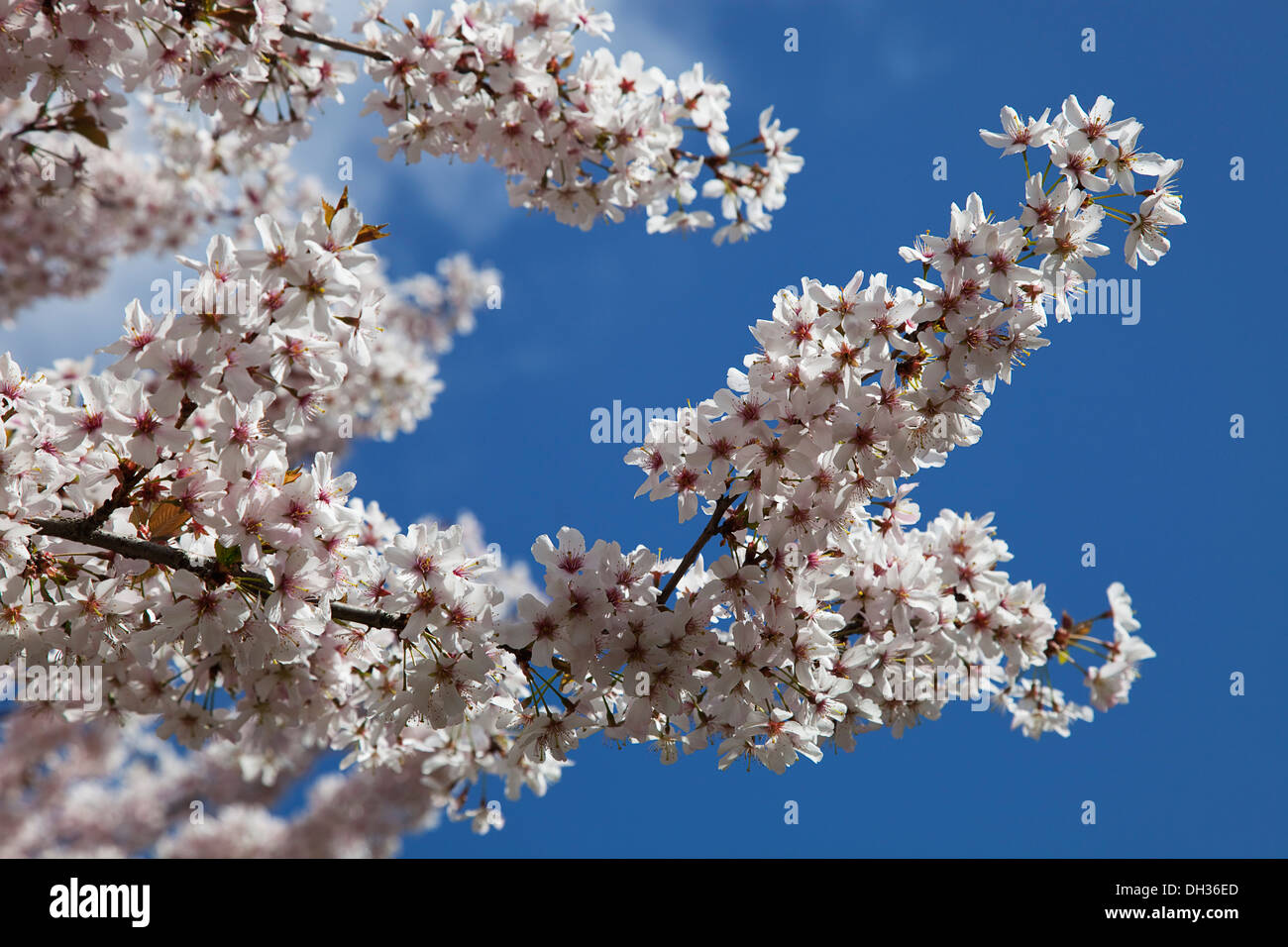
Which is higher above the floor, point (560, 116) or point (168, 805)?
point (560, 116)

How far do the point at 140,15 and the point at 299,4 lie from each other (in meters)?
0.81

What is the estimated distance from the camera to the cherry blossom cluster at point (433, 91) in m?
3.84

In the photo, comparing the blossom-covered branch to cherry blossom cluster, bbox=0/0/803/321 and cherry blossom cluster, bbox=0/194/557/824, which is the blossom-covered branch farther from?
cherry blossom cluster, bbox=0/0/803/321

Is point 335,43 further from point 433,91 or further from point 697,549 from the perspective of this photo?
point 697,549

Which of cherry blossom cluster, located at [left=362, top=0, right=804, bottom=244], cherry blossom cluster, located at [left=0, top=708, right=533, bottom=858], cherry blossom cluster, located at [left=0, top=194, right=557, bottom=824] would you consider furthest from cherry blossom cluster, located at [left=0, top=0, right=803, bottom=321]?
cherry blossom cluster, located at [left=0, top=708, right=533, bottom=858]

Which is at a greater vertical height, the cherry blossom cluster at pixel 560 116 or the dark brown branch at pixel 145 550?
the cherry blossom cluster at pixel 560 116

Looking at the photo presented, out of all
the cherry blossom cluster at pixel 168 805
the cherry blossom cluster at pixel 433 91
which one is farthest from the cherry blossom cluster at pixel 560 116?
the cherry blossom cluster at pixel 168 805

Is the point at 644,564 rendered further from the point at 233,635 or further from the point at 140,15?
A: the point at 140,15

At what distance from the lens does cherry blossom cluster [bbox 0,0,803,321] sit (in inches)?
151

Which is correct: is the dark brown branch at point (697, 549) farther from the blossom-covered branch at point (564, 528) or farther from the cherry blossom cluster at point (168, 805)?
the cherry blossom cluster at point (168, 805)

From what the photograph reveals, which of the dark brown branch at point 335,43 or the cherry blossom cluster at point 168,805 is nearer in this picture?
the dark brown branch at point 335,43

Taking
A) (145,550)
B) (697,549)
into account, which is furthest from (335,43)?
(697,549)

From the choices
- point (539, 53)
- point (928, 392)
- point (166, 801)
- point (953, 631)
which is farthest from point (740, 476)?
point (166, 801)

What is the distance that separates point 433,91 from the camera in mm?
4250
